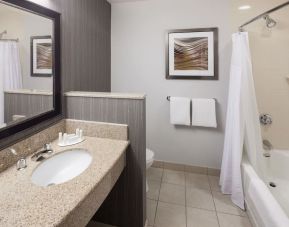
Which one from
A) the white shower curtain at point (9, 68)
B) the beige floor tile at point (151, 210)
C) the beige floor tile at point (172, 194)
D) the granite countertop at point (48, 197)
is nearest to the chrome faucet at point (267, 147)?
the beige floor tile at point (172, 194)

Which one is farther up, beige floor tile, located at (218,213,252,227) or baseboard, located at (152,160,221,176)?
baseboard, located at (152,160,221,176)

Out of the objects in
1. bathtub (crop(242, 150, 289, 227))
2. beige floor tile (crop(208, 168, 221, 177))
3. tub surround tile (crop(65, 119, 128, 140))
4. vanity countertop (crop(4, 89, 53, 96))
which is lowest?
beige floor tile (crop(208, 168, 221, 177))

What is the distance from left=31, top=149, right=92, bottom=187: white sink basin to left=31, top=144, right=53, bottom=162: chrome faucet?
3cm

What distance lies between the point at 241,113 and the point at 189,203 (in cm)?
106

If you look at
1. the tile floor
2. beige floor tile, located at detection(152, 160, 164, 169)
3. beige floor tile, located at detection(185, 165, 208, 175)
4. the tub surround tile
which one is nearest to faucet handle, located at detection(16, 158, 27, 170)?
the tub surround tile

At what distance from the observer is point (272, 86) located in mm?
2209

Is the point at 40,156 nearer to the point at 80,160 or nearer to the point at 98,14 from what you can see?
the point at 80,160

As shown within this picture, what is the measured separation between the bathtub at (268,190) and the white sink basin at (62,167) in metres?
1.24

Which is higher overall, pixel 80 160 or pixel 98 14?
pixel 98 14

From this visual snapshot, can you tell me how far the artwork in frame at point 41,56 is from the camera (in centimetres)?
133

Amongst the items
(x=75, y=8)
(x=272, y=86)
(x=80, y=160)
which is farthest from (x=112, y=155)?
(x=272, y=86)

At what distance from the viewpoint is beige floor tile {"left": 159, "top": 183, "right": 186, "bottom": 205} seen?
6.66ft

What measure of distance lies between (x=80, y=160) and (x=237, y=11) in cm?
232

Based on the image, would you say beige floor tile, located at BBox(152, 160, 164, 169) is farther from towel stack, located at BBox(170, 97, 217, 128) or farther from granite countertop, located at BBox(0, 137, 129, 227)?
granite countertop, located at BBox(0, 137, 129, 227)
